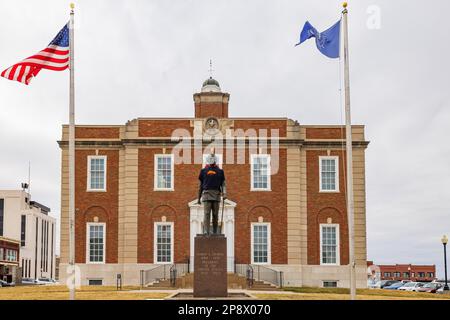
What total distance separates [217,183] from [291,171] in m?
18.5

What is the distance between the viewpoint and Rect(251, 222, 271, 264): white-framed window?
39.4 metres

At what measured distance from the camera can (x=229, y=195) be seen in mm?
40219

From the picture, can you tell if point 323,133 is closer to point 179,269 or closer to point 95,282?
point 179,269

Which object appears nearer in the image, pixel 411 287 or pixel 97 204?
pixel 97 204

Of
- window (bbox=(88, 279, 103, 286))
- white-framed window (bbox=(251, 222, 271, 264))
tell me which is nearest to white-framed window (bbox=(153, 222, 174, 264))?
window (bbox=(88, 279, 103, 286))

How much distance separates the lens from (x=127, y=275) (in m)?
38.9

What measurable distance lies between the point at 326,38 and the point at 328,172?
1903 centimetres

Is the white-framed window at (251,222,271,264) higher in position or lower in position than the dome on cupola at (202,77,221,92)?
lower

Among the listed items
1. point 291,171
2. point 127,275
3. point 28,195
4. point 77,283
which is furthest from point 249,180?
point 28,195

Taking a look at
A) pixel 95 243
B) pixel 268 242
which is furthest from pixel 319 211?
pixel 95 243

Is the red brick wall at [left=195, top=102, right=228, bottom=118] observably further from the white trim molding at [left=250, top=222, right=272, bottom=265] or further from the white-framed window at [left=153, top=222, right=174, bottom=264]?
the white-framed window at [left=153, top=222, right=174, bottom=264]

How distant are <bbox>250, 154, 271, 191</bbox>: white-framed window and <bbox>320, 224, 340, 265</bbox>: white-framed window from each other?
413 cm

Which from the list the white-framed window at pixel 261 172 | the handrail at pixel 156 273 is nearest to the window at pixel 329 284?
the white-framed window at pixel 261 172
